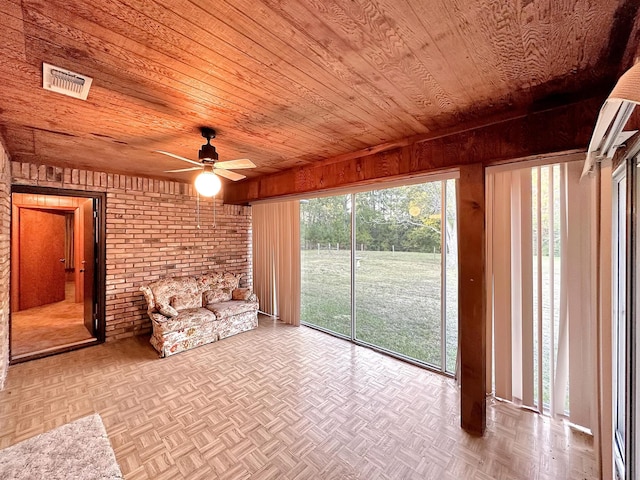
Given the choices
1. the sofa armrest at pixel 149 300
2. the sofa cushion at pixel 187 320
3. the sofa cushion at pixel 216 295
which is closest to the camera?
the sofa cushion at pixel 187 320

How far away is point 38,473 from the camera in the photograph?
1625mm

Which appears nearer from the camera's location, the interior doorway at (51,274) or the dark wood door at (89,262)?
the interior doorway at (51,274)

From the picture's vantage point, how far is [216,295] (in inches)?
169

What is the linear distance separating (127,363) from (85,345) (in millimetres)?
1019

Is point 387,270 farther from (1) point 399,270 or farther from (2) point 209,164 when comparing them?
(2) point 209,164

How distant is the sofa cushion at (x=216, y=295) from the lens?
422 centimetres

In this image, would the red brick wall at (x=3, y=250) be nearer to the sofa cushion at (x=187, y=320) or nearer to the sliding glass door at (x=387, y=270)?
the sofa cushion at (x=187, y=320)

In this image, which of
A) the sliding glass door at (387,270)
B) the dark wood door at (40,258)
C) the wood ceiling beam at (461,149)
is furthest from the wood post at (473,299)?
the dark wood door at (40,258)

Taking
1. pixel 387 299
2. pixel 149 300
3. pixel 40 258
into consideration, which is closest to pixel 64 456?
pixel 149 300

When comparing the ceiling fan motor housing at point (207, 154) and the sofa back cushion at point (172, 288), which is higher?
the ceiling fan motor housing at point (207, 154)

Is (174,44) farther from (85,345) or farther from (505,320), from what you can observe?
(85,345)

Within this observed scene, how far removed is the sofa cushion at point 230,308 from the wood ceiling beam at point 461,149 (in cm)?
205

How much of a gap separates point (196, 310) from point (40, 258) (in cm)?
460

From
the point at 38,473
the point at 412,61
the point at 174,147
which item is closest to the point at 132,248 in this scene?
the point at 174,147
